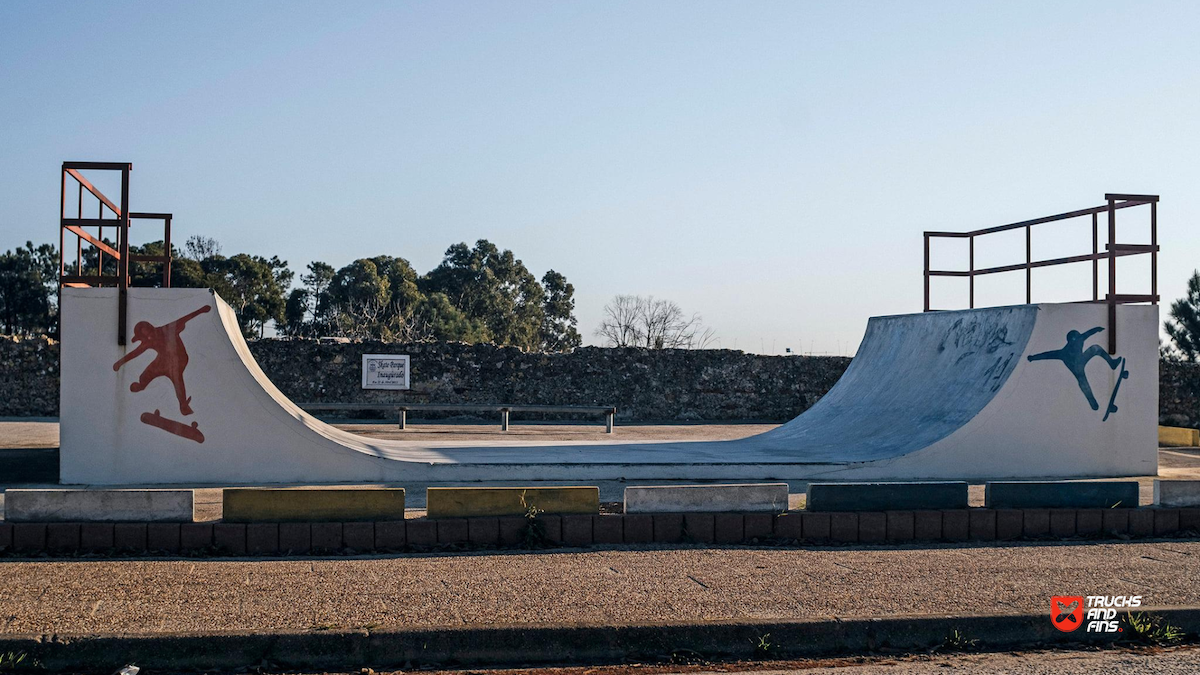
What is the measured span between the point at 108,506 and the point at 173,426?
116 inches

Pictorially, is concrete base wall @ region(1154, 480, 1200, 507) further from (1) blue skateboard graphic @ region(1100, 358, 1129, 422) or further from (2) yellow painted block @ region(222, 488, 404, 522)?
(2) yellow painted block @ region(222, 488, 404, 522)

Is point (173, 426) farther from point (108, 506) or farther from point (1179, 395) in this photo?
point (1179, 395)

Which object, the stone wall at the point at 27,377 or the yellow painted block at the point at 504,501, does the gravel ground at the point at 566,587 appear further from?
the stone wall at the point at 27,377

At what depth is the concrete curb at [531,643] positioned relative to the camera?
13.6 ft

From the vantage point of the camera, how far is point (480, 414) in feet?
74.2

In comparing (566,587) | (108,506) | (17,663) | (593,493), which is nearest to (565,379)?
(593,493)

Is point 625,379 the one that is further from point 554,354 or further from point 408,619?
point 408,619

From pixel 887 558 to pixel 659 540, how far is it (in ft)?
4.89

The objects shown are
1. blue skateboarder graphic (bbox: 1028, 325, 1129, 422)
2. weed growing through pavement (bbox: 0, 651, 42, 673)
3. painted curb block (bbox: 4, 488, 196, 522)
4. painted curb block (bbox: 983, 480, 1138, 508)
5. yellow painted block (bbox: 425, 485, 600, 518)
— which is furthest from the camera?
blue skateboarder graphic (bbox: 1028, 325, 1129, 422)

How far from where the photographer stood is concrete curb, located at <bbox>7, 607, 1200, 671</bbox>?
4.15 metres

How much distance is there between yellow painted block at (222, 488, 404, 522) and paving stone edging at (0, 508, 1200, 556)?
17cm

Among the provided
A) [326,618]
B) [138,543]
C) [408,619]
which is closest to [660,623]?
[408,619]

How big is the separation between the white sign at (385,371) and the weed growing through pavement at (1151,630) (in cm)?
1849

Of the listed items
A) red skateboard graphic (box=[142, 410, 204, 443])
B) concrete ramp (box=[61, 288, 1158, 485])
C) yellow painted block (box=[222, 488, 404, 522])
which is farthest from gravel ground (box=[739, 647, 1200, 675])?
red skateboard graphic (box=[142, 410, 204, 443])
